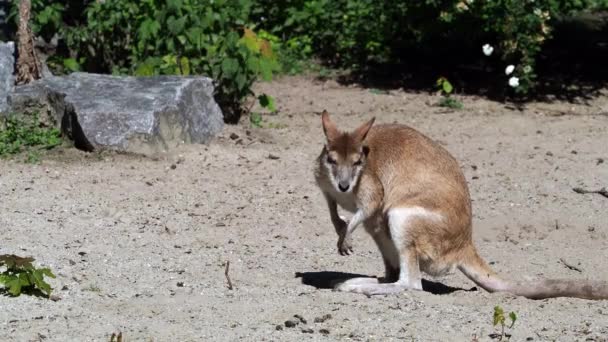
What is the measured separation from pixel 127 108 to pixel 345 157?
3.50m

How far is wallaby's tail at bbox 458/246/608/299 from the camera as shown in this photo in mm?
6691

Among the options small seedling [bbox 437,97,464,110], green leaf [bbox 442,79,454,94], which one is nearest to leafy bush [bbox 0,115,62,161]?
small seedling [bbox 437,97,464,110]

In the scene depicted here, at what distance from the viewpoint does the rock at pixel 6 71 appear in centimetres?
1053

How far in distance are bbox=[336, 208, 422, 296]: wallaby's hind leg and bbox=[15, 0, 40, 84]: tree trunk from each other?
500 centimetres

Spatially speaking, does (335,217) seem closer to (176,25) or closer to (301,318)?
(301,318)

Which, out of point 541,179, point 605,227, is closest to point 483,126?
point 541,179

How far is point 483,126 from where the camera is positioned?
37.2 feet

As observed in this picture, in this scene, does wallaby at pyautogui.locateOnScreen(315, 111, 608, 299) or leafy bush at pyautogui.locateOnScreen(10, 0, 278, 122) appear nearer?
wallaby at pyautogui.locateOnScreen(315, 111, 608, 299)

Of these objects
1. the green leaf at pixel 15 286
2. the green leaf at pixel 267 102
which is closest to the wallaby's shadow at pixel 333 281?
the green leaf at pixel 15 286

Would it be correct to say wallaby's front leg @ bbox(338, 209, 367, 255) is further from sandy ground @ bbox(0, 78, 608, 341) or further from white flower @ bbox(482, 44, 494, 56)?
white flower @ bbox(482, 44, 494, 56)

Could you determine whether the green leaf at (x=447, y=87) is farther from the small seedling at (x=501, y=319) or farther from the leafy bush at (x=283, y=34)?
the small seedling at (x=501, y=319)

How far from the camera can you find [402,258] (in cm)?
697

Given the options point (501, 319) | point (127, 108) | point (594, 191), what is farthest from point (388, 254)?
point (127, 108)

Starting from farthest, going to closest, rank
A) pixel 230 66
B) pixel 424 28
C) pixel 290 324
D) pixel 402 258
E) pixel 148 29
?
pixel 424 28 → pixel 148 29 → pixel 230 66 → pixel 402 258 → pixel 290 324
